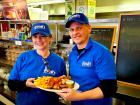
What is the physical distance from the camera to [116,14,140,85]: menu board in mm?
2309

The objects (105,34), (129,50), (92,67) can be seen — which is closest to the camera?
(92,67)

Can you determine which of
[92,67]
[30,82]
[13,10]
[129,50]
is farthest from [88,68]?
[13,10]

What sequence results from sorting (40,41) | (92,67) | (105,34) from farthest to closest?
(105,34)
(40,41)
(92,67)

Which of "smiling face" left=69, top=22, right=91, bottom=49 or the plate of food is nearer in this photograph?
"smiling face" left=69, top=22, right=91, bottom=49

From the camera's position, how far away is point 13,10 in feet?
14.7

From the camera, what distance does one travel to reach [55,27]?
374 cm

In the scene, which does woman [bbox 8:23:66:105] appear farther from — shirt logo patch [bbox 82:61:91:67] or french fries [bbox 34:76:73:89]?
shirt logo patch [bbox 82:61:91:67]

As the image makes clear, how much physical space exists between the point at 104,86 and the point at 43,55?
74 centimetres

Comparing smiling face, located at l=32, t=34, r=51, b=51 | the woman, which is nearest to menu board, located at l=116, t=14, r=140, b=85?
the woman

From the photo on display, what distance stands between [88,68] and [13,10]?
3.05 meters

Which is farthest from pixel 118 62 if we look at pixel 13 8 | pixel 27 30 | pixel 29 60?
pixel 13 8

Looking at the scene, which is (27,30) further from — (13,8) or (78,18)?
(78,18)

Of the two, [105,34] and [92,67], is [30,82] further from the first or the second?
[105,34]

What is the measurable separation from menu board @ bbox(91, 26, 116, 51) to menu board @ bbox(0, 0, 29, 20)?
174cm
